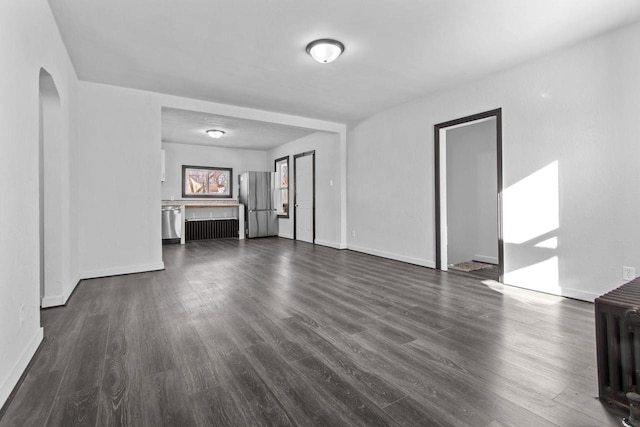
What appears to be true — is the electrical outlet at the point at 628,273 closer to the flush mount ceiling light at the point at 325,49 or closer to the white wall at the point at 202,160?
the flush mount ceiling light at the point at 325,49

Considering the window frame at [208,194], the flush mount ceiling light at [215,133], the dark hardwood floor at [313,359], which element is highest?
the flush mount ceiling light at [215,133]

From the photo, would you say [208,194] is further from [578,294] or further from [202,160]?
[578,294]

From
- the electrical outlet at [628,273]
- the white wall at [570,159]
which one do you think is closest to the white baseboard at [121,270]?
the white wall at [570,159]

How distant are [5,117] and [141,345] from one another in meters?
1.59

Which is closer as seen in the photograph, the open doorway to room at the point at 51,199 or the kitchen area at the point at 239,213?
the open doorway to room at the point at 51,199

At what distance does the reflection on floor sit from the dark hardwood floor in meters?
0.71

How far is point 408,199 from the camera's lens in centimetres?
516

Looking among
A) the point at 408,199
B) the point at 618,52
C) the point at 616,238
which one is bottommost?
the point at 616,238

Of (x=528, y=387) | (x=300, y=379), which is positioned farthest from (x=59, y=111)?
(x=528, y=387)

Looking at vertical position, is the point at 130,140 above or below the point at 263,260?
above

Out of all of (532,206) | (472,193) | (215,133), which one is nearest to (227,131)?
(215,133)

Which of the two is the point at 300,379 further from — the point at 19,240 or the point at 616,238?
the point at 616,238

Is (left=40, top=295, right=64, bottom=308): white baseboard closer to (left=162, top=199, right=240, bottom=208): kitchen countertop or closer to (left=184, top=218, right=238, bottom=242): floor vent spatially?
(left=162, top=199, right=240, bottom=208): kitchen countertop

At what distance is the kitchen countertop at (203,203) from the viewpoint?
807cm
